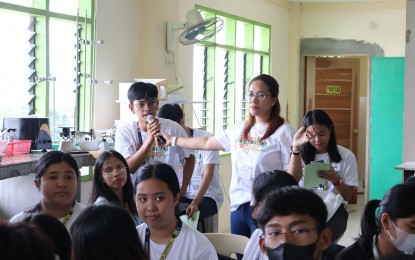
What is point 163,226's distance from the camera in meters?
2.37

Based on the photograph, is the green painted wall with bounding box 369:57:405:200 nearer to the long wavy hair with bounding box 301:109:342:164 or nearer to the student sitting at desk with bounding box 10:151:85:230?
the long wavy hair with bounding box 301:109:342:164

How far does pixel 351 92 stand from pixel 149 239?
26.5 feet

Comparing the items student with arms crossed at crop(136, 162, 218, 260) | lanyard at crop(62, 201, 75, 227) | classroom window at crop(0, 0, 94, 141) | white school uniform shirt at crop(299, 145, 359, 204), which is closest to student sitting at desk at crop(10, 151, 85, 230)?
lanyard at crop(62, 201, 75, 227)

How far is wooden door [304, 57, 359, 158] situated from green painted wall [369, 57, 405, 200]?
2.48 metres

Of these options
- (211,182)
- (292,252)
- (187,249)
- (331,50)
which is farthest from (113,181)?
(331,50)

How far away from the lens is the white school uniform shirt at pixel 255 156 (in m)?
3.20

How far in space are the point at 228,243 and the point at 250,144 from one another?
0.58 metres

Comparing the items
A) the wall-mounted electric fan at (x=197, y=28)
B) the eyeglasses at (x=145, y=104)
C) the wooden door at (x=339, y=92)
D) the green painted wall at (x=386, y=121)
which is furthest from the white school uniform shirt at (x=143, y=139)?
the wooden door at (x=339, y=92)

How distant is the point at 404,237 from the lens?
213cm

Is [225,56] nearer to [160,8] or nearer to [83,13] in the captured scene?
[160,8]

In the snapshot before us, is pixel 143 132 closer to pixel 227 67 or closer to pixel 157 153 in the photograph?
pixel 157 153

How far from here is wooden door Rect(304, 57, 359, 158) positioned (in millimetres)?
10000

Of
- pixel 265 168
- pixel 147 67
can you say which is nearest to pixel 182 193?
pixel 265 168

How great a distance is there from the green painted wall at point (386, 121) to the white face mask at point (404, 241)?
Answer: 5398 mm
